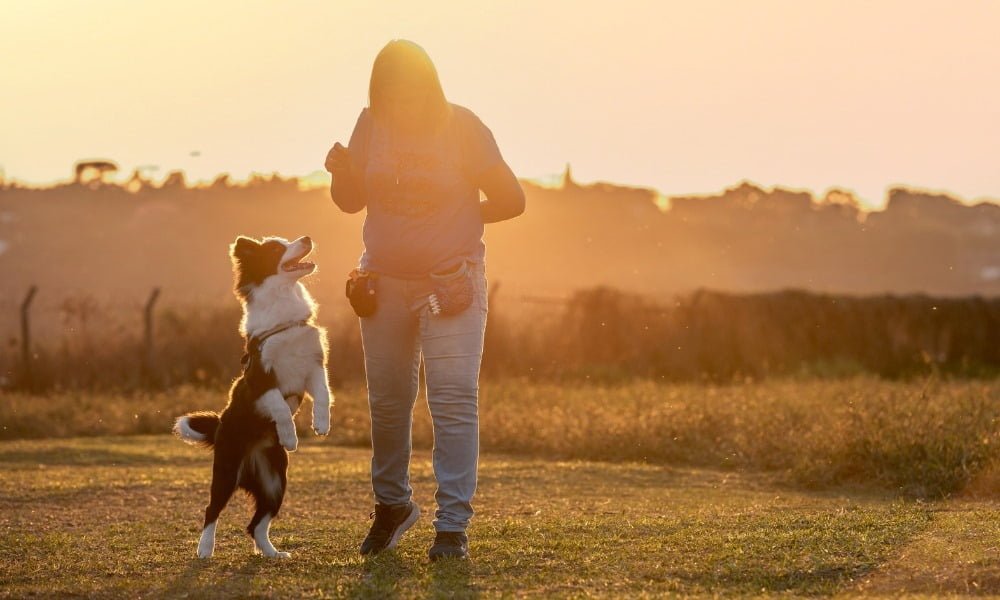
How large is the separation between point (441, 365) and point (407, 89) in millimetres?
1302

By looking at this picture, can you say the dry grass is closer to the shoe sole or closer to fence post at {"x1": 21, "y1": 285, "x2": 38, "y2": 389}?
fence post at {"x1": 21, "y1": 285, "x2": 38, "y2": 389}

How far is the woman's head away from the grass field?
82.5 inches

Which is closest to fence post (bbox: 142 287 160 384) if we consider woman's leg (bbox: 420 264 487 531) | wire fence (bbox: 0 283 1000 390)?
wire fence (bbox: 0 283 1000 390)

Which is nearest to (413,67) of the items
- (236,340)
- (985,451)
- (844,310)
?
(985,451)

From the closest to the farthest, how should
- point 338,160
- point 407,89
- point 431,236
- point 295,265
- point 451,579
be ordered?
point 451,579, point 407,89, point 431,236, point 338,160, point 295,265

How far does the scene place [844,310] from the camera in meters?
26.7

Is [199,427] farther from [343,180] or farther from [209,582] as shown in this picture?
[343,180]

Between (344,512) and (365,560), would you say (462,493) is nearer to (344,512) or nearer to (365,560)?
(365,560)

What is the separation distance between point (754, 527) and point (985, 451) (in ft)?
12.4

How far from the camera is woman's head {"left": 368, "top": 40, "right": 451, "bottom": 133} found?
6.25 m

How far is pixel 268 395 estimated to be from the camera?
6707 millimetres

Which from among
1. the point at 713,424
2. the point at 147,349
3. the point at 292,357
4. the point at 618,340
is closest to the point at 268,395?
the point at 292,357

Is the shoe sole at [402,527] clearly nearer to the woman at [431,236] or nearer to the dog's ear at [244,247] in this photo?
the woman at [431,236]

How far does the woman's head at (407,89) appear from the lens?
6.25 metres
